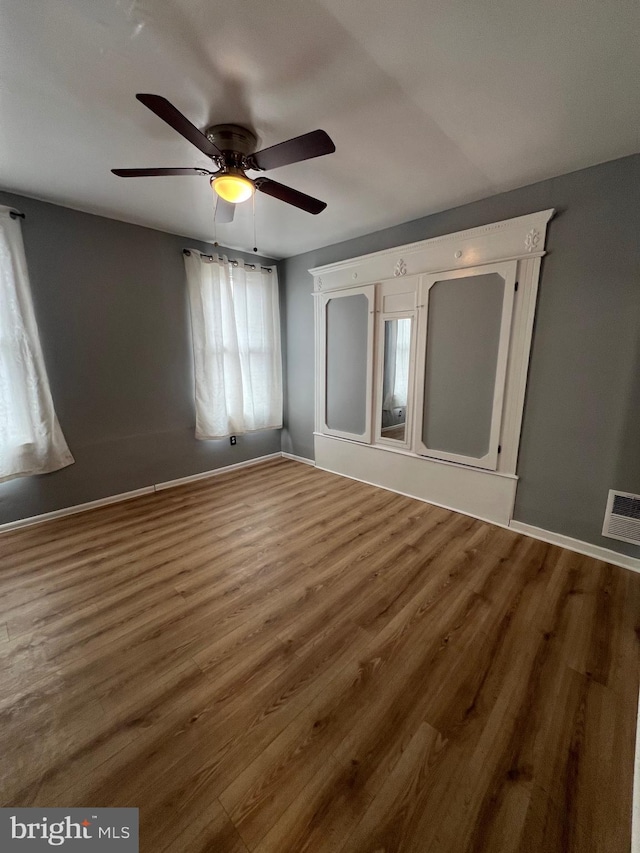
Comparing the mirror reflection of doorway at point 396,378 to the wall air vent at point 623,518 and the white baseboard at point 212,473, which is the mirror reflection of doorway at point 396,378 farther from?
the white baseboard at point 212,473

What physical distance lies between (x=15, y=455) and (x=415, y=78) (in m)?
3.58

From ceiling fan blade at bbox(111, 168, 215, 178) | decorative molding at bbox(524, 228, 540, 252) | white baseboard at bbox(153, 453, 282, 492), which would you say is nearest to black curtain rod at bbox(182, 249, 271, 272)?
ceiling fan blade at bbox(111, 168, 215, 178)

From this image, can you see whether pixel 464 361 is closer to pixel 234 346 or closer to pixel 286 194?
pixel 286 194

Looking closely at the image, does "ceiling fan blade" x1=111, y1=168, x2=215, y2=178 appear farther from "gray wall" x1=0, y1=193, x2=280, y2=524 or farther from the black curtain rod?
the black curtain rod

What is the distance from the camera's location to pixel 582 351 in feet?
7.25

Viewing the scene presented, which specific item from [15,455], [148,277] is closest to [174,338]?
[148,277]

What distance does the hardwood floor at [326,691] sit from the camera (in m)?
0.98

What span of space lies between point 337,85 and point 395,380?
2213mm

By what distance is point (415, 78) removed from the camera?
56.6 inches

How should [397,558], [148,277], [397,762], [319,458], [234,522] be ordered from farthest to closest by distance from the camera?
1. [319,458]
2. [148,277]
3. [234,522]
4. [397,558]
5. [397,762]

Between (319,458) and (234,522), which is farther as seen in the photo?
(319,458)

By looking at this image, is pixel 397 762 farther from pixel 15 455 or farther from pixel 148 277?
pixel 148 277

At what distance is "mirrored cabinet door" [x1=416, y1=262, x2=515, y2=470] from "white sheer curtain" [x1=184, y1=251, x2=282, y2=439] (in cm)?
202

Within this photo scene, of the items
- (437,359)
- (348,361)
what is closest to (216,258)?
(348,361)
